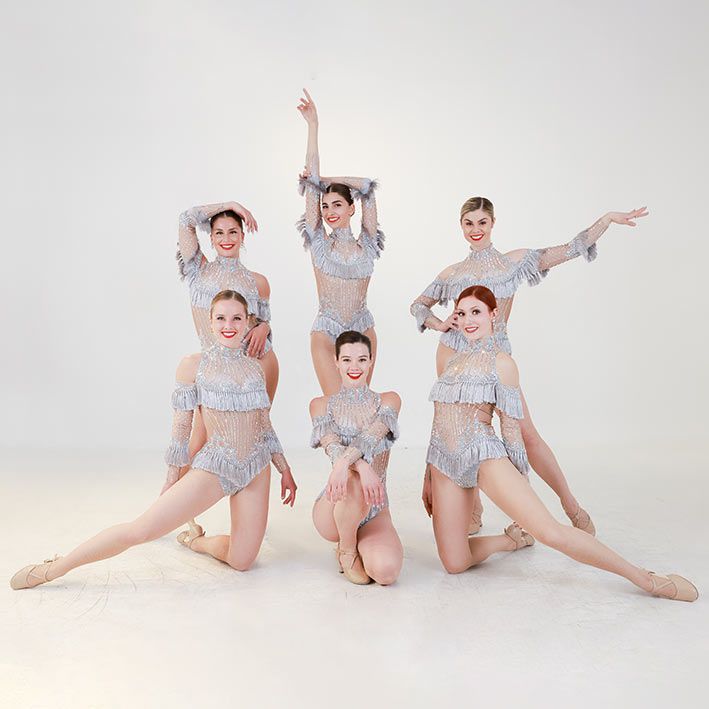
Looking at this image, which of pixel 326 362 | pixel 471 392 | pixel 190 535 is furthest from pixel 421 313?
pixel 190 535

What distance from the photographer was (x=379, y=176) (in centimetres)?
738

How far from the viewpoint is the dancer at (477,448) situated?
3.94 m

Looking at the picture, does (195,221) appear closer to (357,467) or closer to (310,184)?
(310,184)

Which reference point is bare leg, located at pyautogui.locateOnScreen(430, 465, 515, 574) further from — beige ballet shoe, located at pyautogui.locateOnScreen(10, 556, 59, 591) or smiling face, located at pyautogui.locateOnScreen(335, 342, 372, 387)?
beige ballet shoe, located at pyautogui.locateOnScreen(10, 556, 59, 591)

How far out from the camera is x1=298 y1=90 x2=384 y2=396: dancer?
15.9 ft

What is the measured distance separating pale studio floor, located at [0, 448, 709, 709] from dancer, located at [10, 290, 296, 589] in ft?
0.87

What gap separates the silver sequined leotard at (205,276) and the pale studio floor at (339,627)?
125 cm

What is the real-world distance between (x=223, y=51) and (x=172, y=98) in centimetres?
58

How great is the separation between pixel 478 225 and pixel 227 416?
1.69 meters

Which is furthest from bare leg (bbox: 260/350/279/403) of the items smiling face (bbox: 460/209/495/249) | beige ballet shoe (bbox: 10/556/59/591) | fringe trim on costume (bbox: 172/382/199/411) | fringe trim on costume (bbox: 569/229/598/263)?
fringe trim on costume (bbox: 569/229/598/263)

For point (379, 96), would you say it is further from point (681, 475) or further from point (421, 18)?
point (681, 475)

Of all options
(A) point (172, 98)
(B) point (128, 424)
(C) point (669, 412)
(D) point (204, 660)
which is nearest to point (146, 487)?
(B) point (128, 424)

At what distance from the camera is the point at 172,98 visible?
734 cm

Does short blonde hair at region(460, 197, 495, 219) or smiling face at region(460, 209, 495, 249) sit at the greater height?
short blonde hair at region(460, 197, 495, 219)
